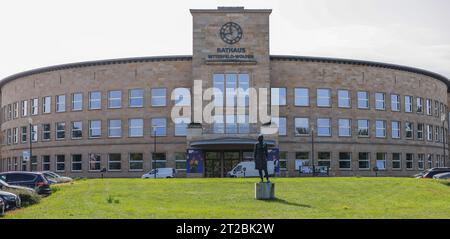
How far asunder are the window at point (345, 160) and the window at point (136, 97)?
2167cm

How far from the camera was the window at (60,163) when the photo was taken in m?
69.1

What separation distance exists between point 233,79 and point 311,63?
941cm

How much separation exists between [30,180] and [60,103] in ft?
125

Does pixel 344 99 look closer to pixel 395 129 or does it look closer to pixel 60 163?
pixel 395 129

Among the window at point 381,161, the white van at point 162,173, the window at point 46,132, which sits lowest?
the white van at point 162,173

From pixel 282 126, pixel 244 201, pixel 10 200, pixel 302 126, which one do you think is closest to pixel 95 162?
pixel 282 126

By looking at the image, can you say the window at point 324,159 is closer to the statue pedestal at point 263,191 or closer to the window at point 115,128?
the window at point 115,128

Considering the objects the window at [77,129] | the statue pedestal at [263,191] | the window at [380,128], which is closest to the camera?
the statue pedestal at [263,191]

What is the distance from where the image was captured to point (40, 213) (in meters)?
23.2

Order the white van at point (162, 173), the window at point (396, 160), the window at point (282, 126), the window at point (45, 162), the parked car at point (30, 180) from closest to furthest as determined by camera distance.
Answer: the parked car at point (30, 180) < the white van at point (162, 173) < the window at point (282, 126) < the window at point (396, 160) < the window at point (45, 162)

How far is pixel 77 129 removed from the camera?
225ft

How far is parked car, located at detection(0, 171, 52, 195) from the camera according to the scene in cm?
3244

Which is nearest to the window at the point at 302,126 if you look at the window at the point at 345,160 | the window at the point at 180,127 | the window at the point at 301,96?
the window at the point at 301,96

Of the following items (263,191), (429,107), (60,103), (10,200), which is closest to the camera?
(10,200)
